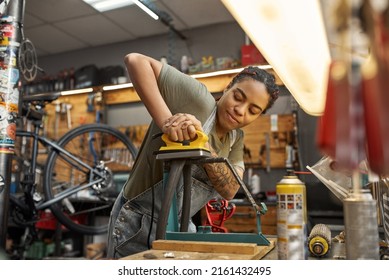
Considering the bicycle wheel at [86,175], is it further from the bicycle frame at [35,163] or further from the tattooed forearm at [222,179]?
the tattooed forearm at [222,179]

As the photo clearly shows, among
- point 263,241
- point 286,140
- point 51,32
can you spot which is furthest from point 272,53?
point 286,140

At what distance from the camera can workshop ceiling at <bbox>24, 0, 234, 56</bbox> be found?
1.10m

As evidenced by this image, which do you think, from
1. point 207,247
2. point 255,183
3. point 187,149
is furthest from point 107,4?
point 255,183

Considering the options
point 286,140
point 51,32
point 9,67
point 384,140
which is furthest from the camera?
point 286,140

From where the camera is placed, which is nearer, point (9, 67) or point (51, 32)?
point (9, 67)

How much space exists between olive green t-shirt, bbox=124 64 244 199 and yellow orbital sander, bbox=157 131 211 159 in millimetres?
214

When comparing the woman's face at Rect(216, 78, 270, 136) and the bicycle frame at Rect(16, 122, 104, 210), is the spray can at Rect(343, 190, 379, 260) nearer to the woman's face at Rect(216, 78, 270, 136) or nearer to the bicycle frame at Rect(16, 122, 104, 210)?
the woman's face at Rect(216, 78, 270, 136)

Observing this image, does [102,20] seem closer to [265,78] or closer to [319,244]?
[265,78]

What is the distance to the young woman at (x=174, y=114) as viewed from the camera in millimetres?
928

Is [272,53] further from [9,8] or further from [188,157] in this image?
[9,8]

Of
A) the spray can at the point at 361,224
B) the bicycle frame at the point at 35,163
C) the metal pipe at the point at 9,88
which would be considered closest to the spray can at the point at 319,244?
the spray can at the point at 361,224

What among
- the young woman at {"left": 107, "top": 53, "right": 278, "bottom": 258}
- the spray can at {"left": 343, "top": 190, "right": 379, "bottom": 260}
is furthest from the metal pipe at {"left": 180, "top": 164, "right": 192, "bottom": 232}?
the spray can at {"left": 343, "top": 190, "right": 379, "bottom": 260}
